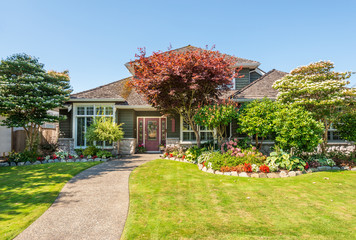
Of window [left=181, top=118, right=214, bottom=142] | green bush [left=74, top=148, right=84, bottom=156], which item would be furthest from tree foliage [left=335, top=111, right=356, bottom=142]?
green bush [left=74, top=148, right=84, bottom=156]

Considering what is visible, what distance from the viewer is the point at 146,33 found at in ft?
33.2

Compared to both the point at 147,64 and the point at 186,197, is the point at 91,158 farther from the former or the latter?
the point at 186,197

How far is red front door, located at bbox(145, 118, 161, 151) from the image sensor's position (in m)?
14.1

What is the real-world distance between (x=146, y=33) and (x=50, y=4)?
425 centimetres

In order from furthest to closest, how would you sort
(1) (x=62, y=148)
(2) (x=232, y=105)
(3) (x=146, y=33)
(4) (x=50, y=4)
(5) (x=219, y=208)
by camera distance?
(1) (x=62, y=148) < (3) (x=146, y=33) < (2) (x=232, y=105) < (4) (x=50, y=4) < (5) (x=219, y=208)

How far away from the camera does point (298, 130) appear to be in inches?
299

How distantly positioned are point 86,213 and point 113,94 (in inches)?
384

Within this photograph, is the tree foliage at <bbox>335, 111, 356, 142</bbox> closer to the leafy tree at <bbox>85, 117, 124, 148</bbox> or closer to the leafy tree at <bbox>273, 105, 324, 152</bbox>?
the leafy tree at <bbox>273, 105, 324, 152</bbox>

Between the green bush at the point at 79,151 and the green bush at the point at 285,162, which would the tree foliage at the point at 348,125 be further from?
the green bush at the point at 79,151

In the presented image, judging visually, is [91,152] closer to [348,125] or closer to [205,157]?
[205,157]

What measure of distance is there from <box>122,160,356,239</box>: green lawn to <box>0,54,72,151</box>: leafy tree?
22.7ft

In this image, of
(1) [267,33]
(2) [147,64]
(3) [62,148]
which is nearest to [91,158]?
(3) [62,148]

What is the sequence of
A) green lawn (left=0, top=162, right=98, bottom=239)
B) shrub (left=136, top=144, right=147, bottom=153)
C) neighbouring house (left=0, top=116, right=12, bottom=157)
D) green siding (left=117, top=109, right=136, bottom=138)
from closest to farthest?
green lawn (left=0, top=162, right=98, bottom=239)
neighbouring house (left=0, top=116, right=12, bottom=157)
green siding (left=117, top=109, right=136, bottom=138)
shrub (left=136, top=144, right=147, bottom=153)

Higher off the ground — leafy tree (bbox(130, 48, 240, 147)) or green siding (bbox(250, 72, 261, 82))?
green siding (bbox(250, 72, 261, 82))
